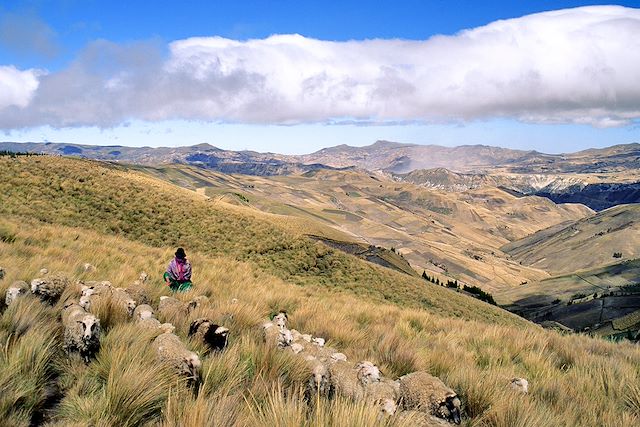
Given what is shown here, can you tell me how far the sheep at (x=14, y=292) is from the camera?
547 centimetres

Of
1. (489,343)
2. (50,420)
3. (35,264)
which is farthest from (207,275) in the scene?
(50,420)

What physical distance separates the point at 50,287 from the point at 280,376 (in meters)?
4.12

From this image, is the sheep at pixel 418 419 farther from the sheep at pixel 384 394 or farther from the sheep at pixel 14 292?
the sheep at pixel 14 292

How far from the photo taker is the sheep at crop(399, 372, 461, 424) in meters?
4.46

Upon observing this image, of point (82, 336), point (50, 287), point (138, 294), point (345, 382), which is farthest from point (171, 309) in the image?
point (345, 382)

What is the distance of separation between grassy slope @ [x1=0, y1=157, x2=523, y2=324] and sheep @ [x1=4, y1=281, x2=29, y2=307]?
83.4 feet

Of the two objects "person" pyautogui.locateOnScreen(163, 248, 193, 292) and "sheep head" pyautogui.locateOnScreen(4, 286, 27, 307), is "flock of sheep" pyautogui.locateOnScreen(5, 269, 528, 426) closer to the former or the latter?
"sheep head" pyautogui.locateOnScreen(4, 286, 27, 307)

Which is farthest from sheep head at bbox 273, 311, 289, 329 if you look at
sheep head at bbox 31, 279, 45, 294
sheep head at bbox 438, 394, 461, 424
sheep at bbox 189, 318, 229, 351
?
sheep head at bbox 31, 279, 45, 294

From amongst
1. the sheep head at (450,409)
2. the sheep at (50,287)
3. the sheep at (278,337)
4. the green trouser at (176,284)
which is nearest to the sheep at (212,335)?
the sheep at (278,337)

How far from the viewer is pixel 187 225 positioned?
37.1 m

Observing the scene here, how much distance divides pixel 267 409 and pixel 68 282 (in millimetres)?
5171

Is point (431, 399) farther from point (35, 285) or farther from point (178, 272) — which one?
point (178, 272)

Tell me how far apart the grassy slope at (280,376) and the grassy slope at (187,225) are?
23.1 metres

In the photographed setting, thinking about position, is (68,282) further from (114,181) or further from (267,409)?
(114,181)
